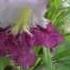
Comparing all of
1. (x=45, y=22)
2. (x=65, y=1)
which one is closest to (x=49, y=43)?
(x=45, y=22)

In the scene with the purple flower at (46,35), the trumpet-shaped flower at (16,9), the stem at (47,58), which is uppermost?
the trumpet-shaped flower at (16,9)

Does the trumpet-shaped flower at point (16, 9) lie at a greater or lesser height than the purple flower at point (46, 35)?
greater

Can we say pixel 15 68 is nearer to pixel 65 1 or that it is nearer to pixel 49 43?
pixel 49 43

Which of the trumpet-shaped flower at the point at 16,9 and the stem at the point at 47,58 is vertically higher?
the trumpet-shaped flower at the point at 16,9

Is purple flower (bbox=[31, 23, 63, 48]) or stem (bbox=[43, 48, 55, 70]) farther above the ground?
purple flower (bbox=[31, 23, 63, 48])

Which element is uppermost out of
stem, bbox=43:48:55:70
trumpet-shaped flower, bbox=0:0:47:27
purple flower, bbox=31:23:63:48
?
trumpet-shaped flower, bbox=0:0:47:27

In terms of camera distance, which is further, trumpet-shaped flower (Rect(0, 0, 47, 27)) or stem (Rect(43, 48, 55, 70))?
stem (Rect(43, 48, 55, 70))

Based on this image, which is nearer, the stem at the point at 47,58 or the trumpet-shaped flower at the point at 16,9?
the trumpet-shaped flower at the point at 16,9

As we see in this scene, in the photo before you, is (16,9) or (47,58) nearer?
(16,9)
